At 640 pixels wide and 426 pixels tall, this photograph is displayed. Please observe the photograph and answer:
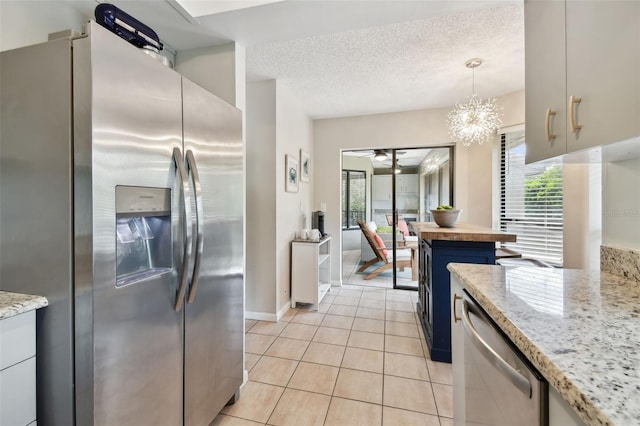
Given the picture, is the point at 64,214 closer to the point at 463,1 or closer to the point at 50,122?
the point at 50,122

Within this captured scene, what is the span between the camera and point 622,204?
1113 millimetres

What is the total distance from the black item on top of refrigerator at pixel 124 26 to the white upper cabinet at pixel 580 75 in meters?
1.80

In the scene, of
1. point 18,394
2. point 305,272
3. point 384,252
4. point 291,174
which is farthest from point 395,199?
point 18,394

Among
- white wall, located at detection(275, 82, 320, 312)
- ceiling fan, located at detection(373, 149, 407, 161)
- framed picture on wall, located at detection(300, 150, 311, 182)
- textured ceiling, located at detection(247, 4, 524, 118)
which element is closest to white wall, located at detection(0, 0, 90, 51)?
textured ceiling, located at detection(247, 4, 524, 118)

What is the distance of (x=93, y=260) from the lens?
885 millimetres

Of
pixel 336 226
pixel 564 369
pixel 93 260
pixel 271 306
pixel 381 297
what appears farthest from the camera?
pixel 336 226

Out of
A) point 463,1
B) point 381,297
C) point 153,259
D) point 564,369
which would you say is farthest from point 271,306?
point 463,1

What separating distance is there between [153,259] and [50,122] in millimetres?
602

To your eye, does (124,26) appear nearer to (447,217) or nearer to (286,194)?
(286,194)

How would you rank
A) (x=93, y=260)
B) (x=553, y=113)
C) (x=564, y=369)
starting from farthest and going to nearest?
(x=553, y=113) < (x=93, y=260) < (x=564, y=369)

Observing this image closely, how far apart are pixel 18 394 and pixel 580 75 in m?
2.13

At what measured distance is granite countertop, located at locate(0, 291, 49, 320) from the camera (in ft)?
2.74

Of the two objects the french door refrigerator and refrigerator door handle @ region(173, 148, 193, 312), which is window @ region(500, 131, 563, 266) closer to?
refrigerator door handle @ region(173, 148, 193, 312)

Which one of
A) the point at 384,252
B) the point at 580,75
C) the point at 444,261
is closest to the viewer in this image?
the point at 580,75
